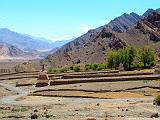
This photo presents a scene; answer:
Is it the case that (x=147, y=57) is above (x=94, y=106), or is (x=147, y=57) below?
above

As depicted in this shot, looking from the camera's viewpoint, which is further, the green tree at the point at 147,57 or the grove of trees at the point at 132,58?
the grove of trees at the point at 132,58

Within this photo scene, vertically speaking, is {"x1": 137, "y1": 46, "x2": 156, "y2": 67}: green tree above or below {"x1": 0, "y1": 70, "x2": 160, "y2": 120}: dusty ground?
above

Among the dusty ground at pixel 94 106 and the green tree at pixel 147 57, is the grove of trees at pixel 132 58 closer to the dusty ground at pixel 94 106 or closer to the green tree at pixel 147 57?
the green tree at pixel 147 57

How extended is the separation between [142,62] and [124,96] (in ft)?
257

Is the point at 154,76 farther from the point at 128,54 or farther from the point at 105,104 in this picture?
the point at 128,54

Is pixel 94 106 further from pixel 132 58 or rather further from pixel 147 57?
pixel 132 58

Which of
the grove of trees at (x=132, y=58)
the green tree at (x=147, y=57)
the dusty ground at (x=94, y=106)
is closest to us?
the dusty ground at (x=94, y=106)

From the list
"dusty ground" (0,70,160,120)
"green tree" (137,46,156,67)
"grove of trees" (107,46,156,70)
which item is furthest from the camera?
"grove of trees" (107,46,156,70)

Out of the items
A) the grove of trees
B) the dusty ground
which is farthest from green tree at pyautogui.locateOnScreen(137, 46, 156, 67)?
the dusty ground

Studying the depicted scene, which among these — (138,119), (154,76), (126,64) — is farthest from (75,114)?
(126,64)

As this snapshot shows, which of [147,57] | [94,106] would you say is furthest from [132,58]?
[94,106]

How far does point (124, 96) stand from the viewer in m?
66.8

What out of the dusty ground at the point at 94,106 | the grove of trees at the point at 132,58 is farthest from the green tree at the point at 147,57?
the dusty ground at the point at 94,106

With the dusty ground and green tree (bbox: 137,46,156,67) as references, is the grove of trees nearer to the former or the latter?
green tree (bbox: 137,46,156,67)
